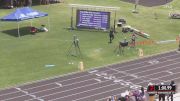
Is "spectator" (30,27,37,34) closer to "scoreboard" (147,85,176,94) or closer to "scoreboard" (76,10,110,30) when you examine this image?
"scoreboard" (76,10,110,30)

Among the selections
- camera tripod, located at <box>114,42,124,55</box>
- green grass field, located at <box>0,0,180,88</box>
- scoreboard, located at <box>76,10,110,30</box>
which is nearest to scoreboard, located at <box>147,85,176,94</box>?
green grass field, located at <box>0,0,180,88</box>

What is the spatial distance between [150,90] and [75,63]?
46.0 feet

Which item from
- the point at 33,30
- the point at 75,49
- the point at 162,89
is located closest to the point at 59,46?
the point at 75,49

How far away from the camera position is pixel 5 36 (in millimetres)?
53531

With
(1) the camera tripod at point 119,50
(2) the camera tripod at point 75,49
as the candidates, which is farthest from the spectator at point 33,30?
(1) the camera tripod at point 119,50

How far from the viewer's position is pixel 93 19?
56.3 m

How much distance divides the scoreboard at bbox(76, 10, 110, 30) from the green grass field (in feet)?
3.07

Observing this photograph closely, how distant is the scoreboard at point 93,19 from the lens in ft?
183

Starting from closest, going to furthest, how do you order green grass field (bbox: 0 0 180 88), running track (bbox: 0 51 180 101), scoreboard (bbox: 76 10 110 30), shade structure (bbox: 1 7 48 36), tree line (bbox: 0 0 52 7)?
running track (bbox: 0 51 180 101)
green grass field (bbox: 0 0 180 88)
shade structure (bbox: 1 7 48 36)
scoreboard (bbox: 76 10 110 30)
tree line (bbox: 0 0 52 7)

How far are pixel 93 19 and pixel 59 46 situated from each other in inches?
301

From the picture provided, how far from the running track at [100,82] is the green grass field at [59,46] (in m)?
1.44

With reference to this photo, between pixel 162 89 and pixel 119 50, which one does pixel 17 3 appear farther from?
pixel 162 89

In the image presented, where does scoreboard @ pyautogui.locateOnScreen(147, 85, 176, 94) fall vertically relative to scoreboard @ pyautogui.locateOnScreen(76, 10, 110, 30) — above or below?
below

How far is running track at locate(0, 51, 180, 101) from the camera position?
124ft
